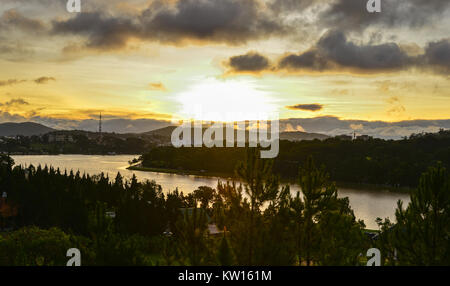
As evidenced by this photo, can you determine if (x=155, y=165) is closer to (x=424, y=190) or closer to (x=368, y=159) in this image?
(x=368, y=159)

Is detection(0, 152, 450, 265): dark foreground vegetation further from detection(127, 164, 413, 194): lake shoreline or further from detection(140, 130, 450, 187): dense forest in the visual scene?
detection(140, 130, 450, 187): dense forest

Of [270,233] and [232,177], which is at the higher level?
[270,233]

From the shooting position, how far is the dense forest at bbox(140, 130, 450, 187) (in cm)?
7288

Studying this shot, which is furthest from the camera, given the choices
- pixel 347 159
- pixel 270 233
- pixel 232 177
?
pixel 347 159

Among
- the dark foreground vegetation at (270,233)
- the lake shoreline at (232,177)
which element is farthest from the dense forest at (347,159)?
the dark foreground vegetation at (270,233)

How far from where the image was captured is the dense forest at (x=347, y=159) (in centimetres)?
7288

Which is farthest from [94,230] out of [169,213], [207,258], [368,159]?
[368,159]

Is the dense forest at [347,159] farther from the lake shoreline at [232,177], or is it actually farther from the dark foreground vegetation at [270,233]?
the dark foreground vegetation at [270,233]

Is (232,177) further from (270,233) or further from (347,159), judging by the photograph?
(270,233)

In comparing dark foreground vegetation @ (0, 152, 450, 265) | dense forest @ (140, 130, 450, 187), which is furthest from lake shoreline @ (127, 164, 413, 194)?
dark foreground vegetation @ (0, 152, 450, 265)

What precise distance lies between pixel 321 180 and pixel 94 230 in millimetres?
6831

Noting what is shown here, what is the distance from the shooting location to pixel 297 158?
88.4 meters

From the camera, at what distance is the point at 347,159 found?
81375 millimetres

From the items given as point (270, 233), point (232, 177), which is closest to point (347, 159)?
point (232, 177)
